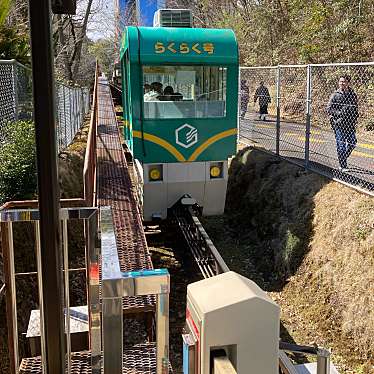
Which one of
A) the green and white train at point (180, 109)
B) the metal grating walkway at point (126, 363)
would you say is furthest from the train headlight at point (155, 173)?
the metal grating walkway at point (126, 363)

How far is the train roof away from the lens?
27.7 feet

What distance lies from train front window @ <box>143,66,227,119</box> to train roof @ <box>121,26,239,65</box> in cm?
15

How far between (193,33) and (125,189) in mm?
2865

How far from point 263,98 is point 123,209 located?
596cm

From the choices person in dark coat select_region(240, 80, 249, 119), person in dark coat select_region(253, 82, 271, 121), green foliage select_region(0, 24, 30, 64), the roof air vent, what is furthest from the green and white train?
person in dark coat select_region(240, 80, 249, 119)

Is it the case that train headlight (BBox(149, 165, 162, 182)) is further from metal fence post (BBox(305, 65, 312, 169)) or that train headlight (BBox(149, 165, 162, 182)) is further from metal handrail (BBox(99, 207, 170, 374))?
metal handrail (BBox(99, 207, 170, 374))

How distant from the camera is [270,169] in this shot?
414 inches

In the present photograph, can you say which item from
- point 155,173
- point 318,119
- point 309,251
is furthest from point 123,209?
point 318,119

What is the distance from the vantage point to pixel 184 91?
29.0ft

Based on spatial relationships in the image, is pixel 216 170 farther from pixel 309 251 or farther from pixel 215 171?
pixel 309 251

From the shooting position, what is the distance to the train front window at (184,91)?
865 centimetres

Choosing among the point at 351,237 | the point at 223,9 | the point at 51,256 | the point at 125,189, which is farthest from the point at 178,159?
the point at 223,9

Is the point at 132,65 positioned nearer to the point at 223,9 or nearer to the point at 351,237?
the point at 351,237

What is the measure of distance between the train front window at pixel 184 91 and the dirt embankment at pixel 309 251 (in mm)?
2001
